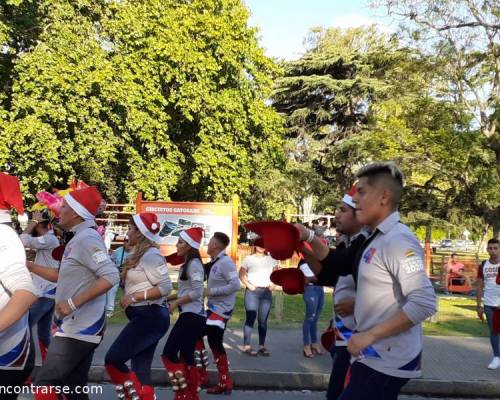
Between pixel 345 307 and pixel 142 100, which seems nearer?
pixel 345 307

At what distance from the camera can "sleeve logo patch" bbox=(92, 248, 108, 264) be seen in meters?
4.35

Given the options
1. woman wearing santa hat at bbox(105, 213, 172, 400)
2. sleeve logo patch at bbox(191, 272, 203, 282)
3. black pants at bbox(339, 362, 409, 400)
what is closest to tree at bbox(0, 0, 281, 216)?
sleeve logo patch at bbox(191, 272, 203, 282)

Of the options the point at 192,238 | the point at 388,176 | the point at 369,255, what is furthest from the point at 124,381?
the point at 388,176

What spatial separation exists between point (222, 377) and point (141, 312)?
77.3 inches

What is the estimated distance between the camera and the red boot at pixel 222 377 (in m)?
6.84

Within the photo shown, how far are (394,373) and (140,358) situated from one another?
9.56 feet

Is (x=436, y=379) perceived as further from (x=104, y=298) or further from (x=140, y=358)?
(x=104, y=298)

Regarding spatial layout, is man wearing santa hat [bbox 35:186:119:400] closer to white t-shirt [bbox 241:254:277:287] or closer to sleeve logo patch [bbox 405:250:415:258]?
sleeve logo patch [bbox 405:250:415:258]

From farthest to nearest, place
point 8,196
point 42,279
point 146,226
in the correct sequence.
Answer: point 42,279, point 146,226, point 8,196

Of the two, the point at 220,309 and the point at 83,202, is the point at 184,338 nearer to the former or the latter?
the point at 220,309

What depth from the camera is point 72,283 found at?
172 inches

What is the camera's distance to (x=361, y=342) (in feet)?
9.29

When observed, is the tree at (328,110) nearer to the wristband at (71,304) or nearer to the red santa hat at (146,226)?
the red santa hat at (146,226)

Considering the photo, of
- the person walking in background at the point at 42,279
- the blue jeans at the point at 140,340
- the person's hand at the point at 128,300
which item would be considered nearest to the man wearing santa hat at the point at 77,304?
the blue jeans at the point at 140,340
